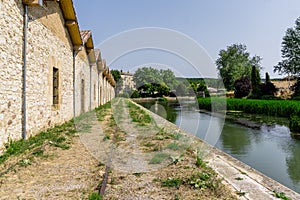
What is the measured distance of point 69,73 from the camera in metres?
10.1

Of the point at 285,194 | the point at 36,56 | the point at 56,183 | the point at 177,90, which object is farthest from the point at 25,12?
the point at 177,90

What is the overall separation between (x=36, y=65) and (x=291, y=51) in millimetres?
42504

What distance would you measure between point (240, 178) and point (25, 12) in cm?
587

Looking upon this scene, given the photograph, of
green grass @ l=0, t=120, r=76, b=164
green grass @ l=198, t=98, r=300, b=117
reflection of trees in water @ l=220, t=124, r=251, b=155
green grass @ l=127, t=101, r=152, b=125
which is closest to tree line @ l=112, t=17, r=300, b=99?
green grass @ l=198, t=98, r=300, b=117

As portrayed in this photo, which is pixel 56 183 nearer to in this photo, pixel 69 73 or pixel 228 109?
pixel 69 73

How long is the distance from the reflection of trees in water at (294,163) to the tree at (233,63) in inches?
1792

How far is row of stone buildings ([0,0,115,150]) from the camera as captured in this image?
192 inches

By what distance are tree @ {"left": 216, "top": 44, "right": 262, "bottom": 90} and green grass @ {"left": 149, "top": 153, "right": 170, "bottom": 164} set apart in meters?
49.3

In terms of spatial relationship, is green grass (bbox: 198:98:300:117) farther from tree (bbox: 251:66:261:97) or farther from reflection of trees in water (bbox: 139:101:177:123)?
tree (bbox: 251:66:261:97)

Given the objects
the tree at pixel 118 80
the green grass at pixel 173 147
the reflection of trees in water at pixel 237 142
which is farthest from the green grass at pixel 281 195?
the tree at pixel 118 80

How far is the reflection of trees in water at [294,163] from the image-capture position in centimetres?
499

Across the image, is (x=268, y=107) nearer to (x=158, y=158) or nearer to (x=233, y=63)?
(x=158, y=158)

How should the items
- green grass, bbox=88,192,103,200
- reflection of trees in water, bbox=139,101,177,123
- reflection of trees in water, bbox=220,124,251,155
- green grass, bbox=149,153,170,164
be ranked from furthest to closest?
reflection of trees in water, bbox=139,101,177,123
reflection of trees in water, bbox=220,124,251,155
green grass, bbox=149,153,170,164
green grass, bbox=88,192,103,200

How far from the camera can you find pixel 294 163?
599 centimetres
